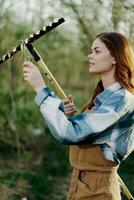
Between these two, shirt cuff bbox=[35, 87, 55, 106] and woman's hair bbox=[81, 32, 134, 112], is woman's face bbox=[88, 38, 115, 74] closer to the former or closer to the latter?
woman's hair bbox=[81, 32, 134, 112]

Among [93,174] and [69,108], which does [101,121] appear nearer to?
[93,174]

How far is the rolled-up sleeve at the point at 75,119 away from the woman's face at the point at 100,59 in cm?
22

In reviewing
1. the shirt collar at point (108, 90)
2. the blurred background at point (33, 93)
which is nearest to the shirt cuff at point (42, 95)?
the shirt collar at point (108, 90)

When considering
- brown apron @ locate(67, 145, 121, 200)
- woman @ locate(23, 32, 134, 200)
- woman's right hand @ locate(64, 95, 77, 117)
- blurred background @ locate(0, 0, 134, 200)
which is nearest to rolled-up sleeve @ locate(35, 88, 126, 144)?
woman @ locate(23, 32, 134, 200)

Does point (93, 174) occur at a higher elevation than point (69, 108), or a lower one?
lower

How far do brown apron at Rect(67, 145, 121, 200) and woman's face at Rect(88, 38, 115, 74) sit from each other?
1.35 feet

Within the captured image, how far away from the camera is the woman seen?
3.16 m

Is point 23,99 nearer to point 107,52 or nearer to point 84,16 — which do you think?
point 84,16

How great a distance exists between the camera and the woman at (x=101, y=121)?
3156 mm

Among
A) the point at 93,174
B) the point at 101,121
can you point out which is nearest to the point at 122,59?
the point at 101,121

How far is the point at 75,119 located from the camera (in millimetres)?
3211

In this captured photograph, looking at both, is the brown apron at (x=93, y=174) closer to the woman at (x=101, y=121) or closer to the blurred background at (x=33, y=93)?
the woman at (x=101, y=121)

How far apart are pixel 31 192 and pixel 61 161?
72.9 inches

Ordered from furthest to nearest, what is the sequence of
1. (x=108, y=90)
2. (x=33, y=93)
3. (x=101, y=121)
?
(x=33, y=93)
(x=108, y=90)
(x=101, y=121)
